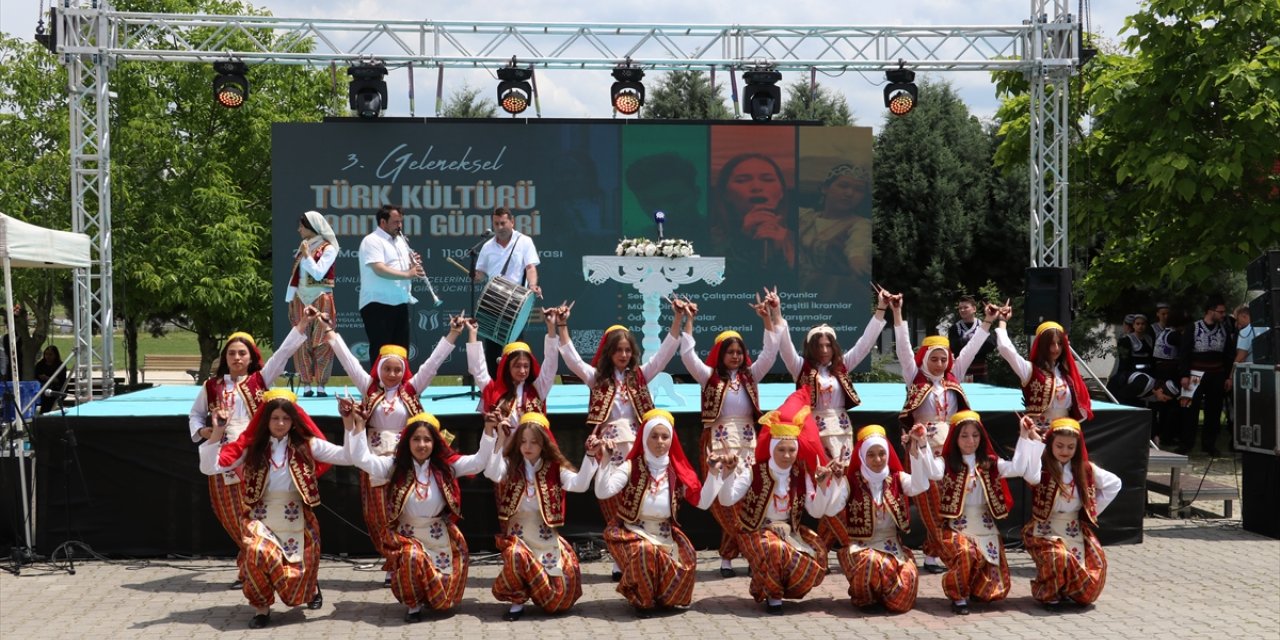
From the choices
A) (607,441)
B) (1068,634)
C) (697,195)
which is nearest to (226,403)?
(607,441)

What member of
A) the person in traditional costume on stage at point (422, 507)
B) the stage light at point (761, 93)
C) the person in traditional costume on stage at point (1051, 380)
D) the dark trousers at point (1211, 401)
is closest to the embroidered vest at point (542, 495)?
the person in traditional costume on stage at point (422, 507)

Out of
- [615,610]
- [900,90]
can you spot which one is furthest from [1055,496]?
[900,90]

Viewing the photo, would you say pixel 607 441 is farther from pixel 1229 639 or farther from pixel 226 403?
pixel 1229 639

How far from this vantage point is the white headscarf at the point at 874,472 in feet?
21.9

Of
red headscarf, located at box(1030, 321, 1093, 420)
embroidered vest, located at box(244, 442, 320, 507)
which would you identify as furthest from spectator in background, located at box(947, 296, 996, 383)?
embroidered vest, located at box(244, 442, 320, 507)

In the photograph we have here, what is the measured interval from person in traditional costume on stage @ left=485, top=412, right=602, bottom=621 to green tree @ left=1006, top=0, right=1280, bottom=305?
8098 millimetres

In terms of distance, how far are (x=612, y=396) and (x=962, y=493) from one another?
6.18 feet

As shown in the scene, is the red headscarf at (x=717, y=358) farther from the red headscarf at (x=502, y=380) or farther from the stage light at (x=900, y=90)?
the stage light at (x=900, y=90)

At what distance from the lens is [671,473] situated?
6703mm

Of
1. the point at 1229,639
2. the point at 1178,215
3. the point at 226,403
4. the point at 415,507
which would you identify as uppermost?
the point at 1178,215

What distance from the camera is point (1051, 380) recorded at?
763cm

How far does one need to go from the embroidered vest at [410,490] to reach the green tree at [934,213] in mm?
17592

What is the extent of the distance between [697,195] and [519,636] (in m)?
7.83

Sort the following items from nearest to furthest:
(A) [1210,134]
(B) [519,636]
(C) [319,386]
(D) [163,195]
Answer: (B) [519,636]
(C) [319,386]
(A) [1210,134]
(D) [163,195]
